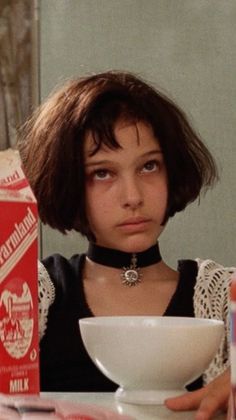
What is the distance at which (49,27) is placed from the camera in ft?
7.39

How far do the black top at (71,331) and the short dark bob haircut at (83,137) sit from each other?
3.4 inches

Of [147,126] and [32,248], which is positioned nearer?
[32,248]

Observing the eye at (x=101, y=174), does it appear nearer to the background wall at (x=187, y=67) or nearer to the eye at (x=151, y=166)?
the eye at (x=151, y=166)

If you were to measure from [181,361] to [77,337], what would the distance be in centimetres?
53

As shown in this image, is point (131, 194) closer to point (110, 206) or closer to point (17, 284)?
point (110, 206)

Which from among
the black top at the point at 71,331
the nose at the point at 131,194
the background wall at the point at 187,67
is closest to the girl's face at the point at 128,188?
the nose at the point at 131,194

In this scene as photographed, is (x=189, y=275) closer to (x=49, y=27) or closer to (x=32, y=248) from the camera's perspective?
(x=32, y=248)

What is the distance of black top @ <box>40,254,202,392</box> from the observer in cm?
118

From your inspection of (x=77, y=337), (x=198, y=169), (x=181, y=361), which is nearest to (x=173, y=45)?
(x=198, y=169)

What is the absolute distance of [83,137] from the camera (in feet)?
3.86

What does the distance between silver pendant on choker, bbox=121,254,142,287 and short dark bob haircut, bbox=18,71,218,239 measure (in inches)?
3.0

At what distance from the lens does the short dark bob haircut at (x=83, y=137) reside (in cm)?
118

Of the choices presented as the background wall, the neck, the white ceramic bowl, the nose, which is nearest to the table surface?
the white ceramic bowl

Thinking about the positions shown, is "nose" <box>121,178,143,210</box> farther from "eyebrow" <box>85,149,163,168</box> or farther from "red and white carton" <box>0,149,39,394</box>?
"red and white carton" <box>0,149,39,394</box>
